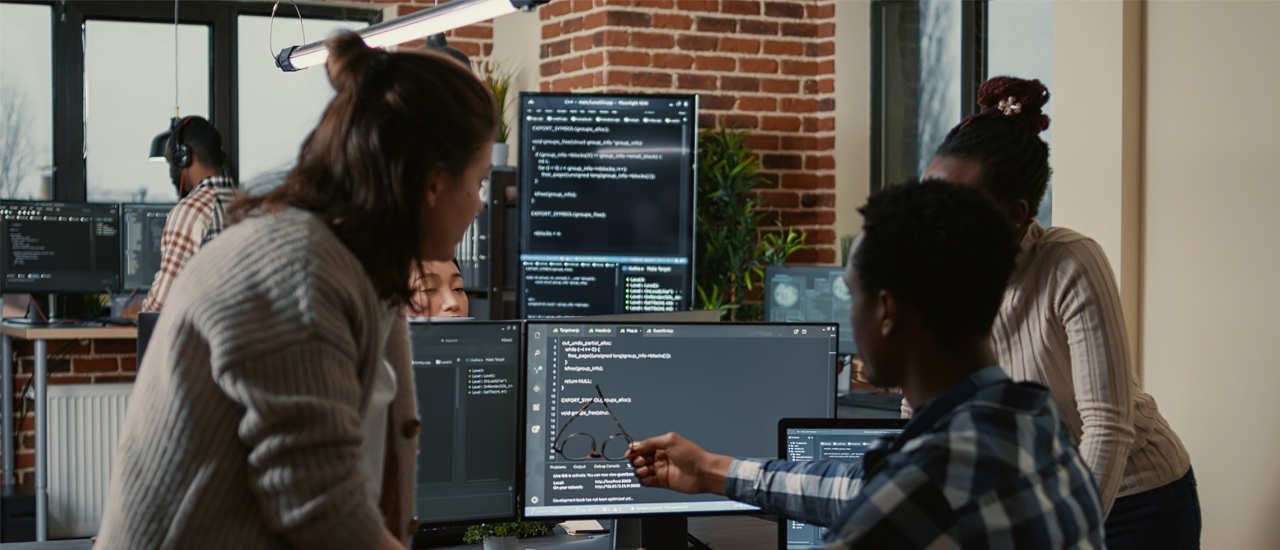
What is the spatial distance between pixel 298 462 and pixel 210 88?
4.90 meters

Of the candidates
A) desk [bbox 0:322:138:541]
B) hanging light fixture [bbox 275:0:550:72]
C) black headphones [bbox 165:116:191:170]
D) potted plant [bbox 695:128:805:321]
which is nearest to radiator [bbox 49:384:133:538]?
desk [bbox 0:322:138:541]

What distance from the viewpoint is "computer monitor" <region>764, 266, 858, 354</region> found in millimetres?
3736

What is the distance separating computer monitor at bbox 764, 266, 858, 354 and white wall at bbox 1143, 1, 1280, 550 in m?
1.10

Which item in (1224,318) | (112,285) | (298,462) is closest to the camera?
(298,462)

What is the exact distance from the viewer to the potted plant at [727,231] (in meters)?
4.30

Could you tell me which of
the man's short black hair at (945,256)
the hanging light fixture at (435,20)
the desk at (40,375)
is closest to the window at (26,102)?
the desk at (40,375)

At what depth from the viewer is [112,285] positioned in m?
→ 4.55

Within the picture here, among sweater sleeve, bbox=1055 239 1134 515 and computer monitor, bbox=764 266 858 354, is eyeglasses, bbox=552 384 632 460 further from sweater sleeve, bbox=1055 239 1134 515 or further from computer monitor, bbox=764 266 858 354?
computer monitor, bbox=764 266 858 354

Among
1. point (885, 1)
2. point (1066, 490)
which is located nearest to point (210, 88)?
point (885, 1)

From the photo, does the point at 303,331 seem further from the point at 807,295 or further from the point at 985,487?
the point at 807,295

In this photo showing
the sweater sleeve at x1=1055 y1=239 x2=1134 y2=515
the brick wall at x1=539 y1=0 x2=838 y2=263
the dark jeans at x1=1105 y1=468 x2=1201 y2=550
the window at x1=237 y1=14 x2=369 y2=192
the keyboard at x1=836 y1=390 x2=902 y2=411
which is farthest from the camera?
the window at x1=237 y1=14 x2=369 y2=192

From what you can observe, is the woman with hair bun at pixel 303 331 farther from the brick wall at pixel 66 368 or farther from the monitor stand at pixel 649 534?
the brick wall at pixel 66 368

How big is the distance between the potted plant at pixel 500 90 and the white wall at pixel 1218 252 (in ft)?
8.27

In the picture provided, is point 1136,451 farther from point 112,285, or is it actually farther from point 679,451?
point 112,285
